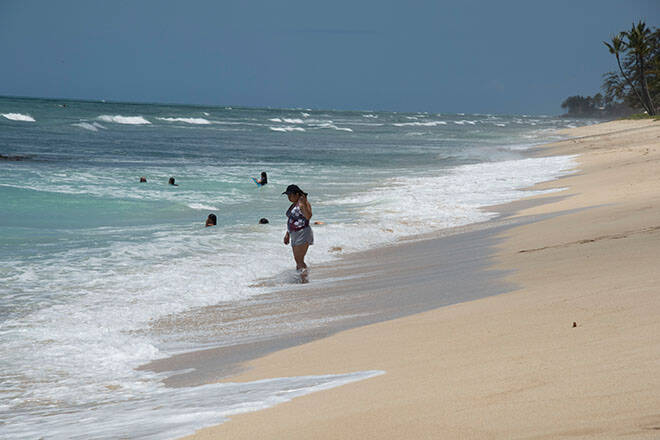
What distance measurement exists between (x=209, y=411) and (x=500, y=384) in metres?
1.61

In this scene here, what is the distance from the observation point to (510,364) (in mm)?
3439

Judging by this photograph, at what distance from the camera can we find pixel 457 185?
2003cm

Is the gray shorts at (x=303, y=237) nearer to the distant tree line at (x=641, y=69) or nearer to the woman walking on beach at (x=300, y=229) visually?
the woman walking on beach at (x=300, y=229)

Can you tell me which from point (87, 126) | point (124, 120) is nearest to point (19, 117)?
point (87, 126)

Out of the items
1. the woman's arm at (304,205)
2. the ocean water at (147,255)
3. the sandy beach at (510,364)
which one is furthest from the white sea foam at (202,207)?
the sandy beach at (510,364)

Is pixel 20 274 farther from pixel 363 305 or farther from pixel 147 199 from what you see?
pixel 147 199

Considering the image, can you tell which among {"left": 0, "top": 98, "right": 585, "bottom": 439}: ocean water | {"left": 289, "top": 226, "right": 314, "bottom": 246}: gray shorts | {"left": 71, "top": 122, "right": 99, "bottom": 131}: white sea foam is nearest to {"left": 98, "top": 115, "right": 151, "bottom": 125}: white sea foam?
{"left": 71, "top": 122, "right": 99, "bottom": 131}: white sea foam

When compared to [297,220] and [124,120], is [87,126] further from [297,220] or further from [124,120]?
[297,220]

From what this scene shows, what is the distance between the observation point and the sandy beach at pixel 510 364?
2640mm

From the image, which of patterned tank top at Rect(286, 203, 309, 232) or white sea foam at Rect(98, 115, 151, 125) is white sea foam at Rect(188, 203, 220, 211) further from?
white sea foam at Rect(98, 115, 151, 125)

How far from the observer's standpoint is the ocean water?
4062mm

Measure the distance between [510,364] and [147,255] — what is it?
24.7 feet

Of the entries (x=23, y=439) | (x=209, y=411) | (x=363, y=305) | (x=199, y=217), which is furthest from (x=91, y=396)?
(x=199, y=217)

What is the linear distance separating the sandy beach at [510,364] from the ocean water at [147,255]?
39 centimetres
